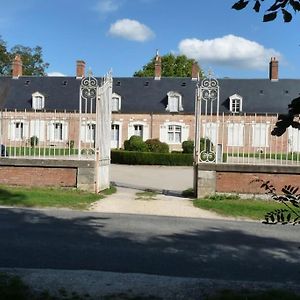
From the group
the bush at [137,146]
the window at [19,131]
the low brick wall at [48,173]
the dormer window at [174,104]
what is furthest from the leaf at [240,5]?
the dormer window at [174,104]

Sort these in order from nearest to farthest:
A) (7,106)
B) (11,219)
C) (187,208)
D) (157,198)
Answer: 1. (11,219)
2. (187,208)
3. (157,198)
4. (7,106)

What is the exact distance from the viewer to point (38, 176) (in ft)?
43.2

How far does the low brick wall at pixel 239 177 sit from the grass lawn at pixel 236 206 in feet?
0.80

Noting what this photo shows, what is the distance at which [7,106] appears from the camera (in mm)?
46562

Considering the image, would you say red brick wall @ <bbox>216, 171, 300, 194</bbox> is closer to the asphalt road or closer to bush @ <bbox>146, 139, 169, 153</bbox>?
the asphalt road

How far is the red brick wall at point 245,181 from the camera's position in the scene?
1241 cm

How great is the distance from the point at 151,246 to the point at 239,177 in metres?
6.25

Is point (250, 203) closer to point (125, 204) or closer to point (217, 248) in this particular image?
point (125, 204)

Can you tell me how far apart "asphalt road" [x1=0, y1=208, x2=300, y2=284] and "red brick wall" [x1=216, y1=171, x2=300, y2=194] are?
3075 mm

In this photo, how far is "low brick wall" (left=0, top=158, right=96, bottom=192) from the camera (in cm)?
1298

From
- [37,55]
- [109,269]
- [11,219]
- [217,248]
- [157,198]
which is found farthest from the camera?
[37,55]

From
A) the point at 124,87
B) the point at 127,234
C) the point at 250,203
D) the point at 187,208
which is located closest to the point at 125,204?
the point at 187,208

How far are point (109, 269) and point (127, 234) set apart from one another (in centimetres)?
228

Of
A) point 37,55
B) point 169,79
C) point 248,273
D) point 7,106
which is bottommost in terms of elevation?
point 248,273
